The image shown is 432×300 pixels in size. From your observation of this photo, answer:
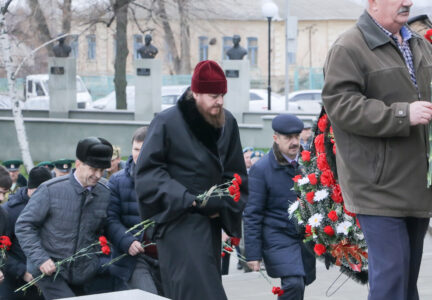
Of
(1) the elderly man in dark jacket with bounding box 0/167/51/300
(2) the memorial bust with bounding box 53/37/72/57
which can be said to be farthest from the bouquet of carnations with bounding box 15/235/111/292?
(2) the memorial bust with bounding box 53/37/72/57

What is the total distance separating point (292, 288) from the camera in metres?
7.76

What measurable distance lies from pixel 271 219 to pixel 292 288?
0.60 m

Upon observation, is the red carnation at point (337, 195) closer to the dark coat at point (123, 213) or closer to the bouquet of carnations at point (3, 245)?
the dark coat at point (123, 213)

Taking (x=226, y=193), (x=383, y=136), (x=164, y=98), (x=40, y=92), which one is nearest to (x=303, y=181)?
(x=226, y=193)

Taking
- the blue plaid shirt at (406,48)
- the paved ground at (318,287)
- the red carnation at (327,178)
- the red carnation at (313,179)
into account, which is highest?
the blue plaid shirt at (406,48)

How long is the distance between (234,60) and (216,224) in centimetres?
2062

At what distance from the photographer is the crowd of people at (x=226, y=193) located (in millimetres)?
4875

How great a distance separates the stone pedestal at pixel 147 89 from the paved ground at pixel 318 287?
16271 mm

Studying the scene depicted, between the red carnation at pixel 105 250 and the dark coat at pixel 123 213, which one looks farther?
the dark coat at pixel 123 213

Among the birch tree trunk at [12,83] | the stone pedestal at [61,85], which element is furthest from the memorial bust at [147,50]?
the birch tree trunk at [12,83]

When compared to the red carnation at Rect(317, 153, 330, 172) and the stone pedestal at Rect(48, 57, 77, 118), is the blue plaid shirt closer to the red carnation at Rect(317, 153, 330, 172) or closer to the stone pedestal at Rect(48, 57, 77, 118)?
the red carnation at Rect(317, 153, 330, 172)

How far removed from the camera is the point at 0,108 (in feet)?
98.6

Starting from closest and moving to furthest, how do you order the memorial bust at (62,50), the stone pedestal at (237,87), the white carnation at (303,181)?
the white carnation at (303,181)
the stone pedestal at (237,87)
the memorial bust at (62,50)

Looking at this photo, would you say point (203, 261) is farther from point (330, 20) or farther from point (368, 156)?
point (330, 20)
